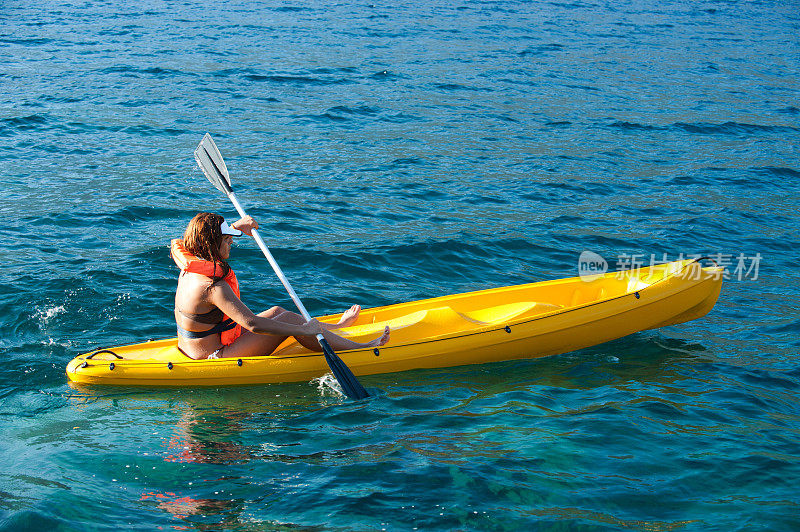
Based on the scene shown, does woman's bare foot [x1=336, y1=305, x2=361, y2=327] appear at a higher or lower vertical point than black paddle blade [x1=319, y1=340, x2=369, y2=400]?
higher

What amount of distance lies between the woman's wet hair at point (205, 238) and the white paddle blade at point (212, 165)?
1.77 metres

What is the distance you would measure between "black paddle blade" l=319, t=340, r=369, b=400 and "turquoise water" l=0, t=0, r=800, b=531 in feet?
Answer: 0.30

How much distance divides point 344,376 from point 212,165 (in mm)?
2497

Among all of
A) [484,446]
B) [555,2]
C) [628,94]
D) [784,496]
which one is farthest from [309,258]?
[555,2]

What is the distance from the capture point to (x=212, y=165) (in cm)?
659

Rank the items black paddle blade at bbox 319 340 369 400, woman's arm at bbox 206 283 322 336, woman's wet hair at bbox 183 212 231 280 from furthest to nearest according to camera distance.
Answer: black paddle blade at bbox 319 340 369 400 → woman's arm at bbox 206 283 322 336 → woman's wet hair at bbox 183 212 231 280

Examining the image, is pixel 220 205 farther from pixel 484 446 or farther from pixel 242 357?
pixel 484 446

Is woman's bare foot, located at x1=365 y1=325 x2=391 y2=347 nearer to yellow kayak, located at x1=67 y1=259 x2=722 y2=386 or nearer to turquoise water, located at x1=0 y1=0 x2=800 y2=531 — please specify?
yellow kayak, located at x1=67 y1=259 x2=722 y2=386

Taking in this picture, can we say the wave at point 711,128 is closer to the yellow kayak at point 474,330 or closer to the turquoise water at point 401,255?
the turquoise water at point 401,255

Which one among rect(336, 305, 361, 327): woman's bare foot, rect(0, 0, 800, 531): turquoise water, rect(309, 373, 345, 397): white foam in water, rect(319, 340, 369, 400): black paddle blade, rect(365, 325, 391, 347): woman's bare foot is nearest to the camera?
rect(0, 0, 800, 531): turquoise water

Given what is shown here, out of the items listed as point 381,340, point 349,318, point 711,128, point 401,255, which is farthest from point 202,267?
point 711,128

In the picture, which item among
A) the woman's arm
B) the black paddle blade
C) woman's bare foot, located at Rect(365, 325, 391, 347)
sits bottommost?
the black paddle blade

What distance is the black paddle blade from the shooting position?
5133mm

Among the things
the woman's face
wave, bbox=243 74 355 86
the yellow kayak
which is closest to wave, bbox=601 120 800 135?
wave, bbox=243 74 355 86
